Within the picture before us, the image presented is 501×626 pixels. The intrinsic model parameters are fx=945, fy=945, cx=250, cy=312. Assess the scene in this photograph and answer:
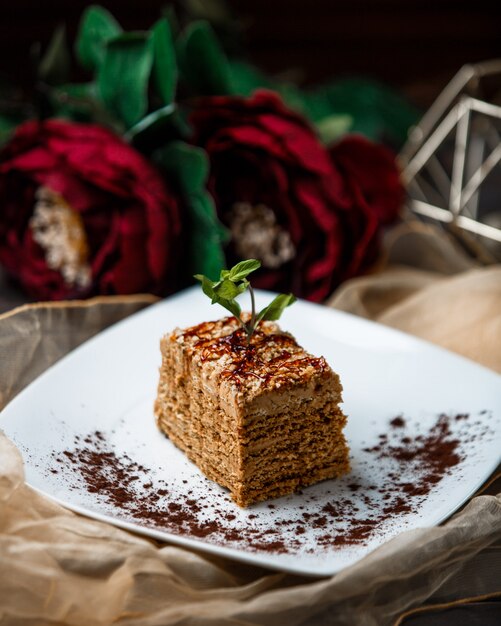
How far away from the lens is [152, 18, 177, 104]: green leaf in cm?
317

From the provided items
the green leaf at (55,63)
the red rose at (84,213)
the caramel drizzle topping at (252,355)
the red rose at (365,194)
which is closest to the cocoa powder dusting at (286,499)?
the caramel drizzle topping at (252,355)

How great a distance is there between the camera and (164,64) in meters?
3.20

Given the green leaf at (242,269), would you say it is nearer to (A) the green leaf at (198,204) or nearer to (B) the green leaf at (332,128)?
(A) the green leaf at (198,204)

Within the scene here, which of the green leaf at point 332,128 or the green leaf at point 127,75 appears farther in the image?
the green leaf at point 332,128

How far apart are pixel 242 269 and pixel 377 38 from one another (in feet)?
11.1

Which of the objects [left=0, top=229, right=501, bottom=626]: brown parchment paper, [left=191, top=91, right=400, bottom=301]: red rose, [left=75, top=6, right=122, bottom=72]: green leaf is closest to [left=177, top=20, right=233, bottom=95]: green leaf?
[left=191, top=91, right=400, bottom=301]: red rose

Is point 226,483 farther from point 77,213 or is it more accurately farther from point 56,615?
point 77,213

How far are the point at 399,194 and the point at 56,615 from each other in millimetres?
2174

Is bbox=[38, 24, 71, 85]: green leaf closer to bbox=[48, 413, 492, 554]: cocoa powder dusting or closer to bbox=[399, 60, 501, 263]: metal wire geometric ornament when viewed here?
bbox=[399, 60, 501, 263]: metal wire geometric ornament

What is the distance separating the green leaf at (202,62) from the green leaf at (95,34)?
0.26 meters

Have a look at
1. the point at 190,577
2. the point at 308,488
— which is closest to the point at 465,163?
the point at 308,488

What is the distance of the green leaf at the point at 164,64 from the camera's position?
3.17 metres

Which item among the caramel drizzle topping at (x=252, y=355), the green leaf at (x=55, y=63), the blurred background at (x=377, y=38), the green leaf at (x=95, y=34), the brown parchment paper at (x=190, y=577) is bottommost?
the brown parchment paper at (x=190, y=577)

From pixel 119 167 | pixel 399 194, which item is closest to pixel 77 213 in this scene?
pixel 119 167
